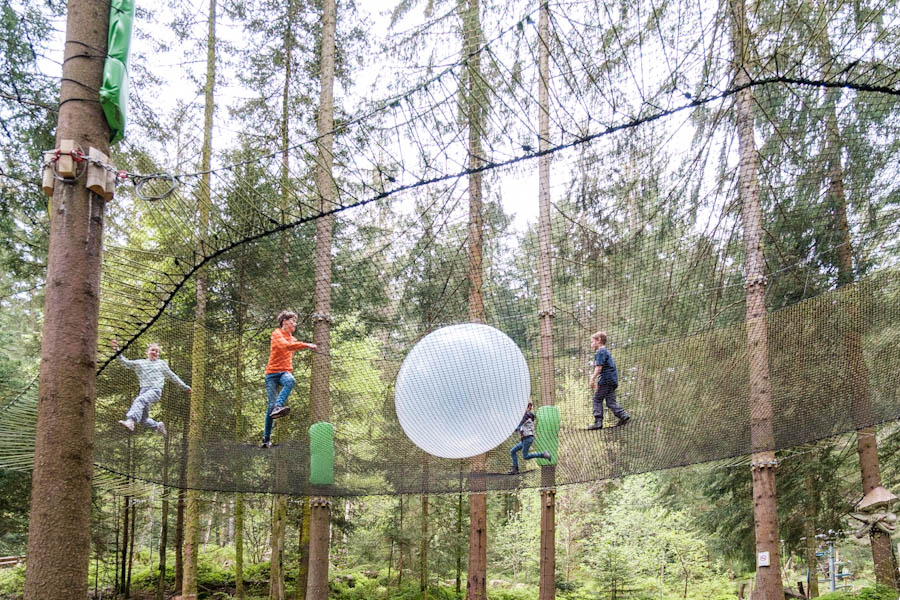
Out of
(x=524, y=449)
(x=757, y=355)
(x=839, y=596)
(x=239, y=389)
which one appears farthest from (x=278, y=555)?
(x=757, y=355)

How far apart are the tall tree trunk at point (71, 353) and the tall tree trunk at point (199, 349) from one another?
0.83m

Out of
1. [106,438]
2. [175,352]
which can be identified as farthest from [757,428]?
[106,438]

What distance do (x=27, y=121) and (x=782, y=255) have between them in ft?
19.7

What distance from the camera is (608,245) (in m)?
3.39

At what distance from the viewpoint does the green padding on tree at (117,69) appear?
1.99 meters

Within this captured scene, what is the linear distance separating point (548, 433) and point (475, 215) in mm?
1480

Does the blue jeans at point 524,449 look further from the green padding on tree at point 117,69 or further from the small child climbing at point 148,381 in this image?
the green padding on tree at point 117,69

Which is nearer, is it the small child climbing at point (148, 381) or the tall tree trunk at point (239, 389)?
the small child climbing at point (148, 381)

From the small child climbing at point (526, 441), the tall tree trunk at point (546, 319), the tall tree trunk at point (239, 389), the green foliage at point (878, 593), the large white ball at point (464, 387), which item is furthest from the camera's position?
the green foliage at point (878, 593)

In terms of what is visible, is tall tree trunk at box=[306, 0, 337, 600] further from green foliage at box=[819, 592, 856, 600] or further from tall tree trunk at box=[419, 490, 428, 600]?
green foliage at box=[819, 592, 856, 600]

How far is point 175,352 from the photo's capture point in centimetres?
411

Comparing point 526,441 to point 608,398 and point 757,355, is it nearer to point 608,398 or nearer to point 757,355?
point 608,398

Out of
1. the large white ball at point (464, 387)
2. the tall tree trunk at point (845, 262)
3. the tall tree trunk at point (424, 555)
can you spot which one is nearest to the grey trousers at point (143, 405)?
Answer: the large white ball at point (464, 387)

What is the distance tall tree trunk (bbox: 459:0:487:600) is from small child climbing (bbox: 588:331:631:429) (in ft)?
2.73
